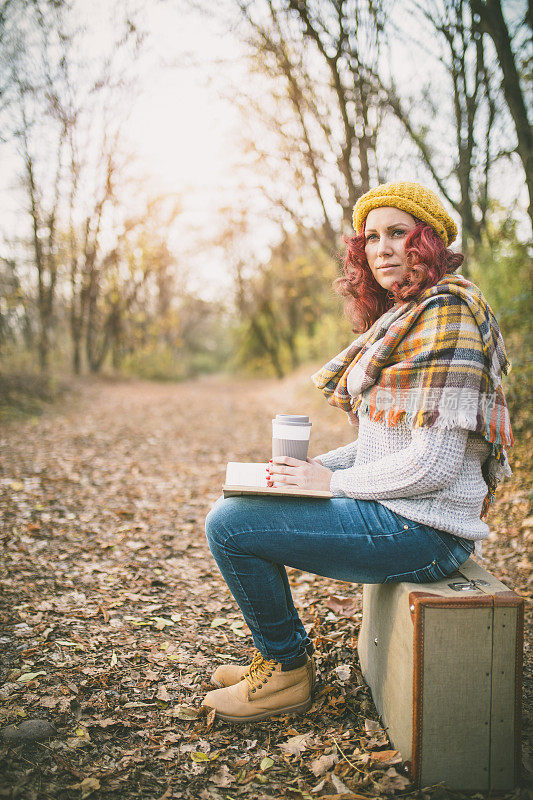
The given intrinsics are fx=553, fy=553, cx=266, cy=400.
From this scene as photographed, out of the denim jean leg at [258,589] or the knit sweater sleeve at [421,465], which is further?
the denim jean leg at [258,589]

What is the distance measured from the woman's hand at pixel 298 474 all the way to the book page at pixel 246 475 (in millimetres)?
67

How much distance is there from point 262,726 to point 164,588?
4.25 ft

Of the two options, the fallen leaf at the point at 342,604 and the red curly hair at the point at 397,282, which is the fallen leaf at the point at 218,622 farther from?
the red curly hair at the point at 397,282

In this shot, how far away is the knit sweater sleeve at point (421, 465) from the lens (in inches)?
67.0

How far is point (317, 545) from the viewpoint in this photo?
1839 mm

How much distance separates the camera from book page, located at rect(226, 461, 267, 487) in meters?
1.99

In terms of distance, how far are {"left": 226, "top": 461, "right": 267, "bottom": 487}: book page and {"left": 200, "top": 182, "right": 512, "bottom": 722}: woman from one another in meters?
0.07

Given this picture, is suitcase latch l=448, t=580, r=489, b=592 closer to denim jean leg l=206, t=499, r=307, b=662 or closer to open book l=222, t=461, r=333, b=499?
open book l=222, t=461, r=333, b=499

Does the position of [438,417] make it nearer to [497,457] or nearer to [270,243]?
[497,457]

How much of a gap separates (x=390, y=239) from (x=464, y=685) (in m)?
1.50

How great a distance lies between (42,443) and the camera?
264 inches

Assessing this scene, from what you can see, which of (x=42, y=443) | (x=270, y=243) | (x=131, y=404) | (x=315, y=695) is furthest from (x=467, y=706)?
(x=270, y=243)

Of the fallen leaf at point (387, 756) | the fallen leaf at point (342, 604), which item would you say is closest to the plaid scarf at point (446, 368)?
the fallen leaf at point (387, 756)

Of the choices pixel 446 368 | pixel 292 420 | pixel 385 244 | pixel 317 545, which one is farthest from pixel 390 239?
pixel 317 545
